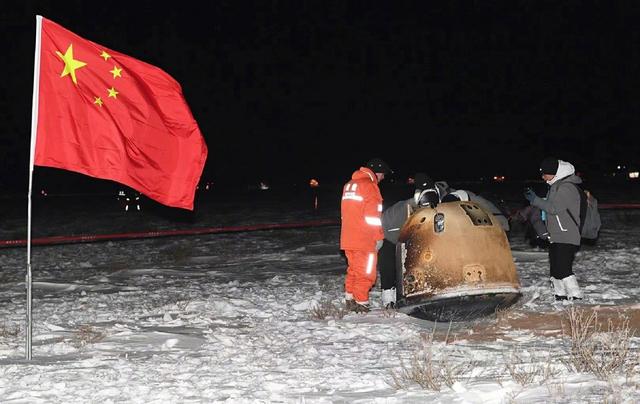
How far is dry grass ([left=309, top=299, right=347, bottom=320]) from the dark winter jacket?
2.63 meters

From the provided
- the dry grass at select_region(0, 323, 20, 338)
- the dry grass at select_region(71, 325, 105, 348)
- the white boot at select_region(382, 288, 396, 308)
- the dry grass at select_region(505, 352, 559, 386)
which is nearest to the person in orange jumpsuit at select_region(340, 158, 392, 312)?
the white boot at select_region(382, 288, 396, 308)

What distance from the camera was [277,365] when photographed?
22.3 feet

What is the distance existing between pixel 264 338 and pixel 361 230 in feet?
6.50

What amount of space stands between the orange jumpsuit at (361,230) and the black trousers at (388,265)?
13.5 inches

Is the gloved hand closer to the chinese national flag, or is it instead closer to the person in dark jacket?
the person in dark jacket

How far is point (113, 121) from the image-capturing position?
7500 millimetres

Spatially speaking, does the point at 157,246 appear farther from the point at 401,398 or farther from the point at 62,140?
the point at 401,398

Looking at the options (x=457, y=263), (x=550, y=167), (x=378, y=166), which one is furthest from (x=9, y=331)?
(x=550, y=167)

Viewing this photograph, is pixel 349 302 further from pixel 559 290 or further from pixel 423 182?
pixel 559 290

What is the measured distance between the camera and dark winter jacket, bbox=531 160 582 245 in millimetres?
9805

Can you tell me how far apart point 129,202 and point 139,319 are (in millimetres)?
20907

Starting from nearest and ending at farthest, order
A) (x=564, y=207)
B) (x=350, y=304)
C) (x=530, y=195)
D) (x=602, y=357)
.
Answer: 1. (x=602, y=357)
2. (x=350, y=304)
3. (x=564, y=207)
4. (x=530, y=195)

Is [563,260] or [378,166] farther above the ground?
[378,166]

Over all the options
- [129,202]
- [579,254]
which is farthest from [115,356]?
[129,202]
